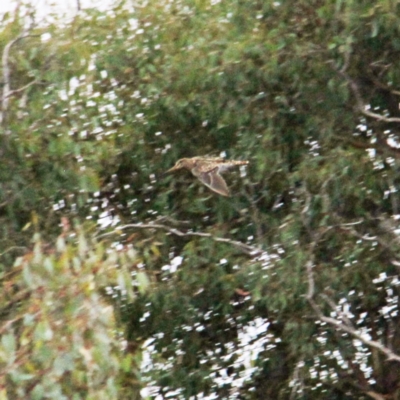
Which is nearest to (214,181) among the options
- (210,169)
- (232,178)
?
(210,169)

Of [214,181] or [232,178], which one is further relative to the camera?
[232,178]

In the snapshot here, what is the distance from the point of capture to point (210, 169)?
23.3ft

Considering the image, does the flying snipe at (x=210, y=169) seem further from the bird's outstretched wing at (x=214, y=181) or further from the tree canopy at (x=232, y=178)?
the tree canopy at (x=232, y=178)

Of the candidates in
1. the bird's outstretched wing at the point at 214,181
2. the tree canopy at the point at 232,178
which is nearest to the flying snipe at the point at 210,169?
the bird's outstretched wing at the point at 214,181

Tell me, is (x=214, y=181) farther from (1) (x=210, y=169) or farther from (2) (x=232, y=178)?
(2) (x=232, y=178)

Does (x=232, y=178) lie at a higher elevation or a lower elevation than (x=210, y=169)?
lower

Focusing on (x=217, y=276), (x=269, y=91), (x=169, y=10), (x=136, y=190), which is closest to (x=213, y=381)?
(x=217, y=276)

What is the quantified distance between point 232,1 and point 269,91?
699 millimetres

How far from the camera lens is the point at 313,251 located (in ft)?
23.6

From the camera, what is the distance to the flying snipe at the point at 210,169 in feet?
23.3

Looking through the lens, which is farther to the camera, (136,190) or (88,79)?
(136,190)

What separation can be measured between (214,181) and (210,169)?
9cm

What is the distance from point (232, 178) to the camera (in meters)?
7.57

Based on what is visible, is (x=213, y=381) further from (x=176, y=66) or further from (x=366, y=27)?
(x=366, y=27)
